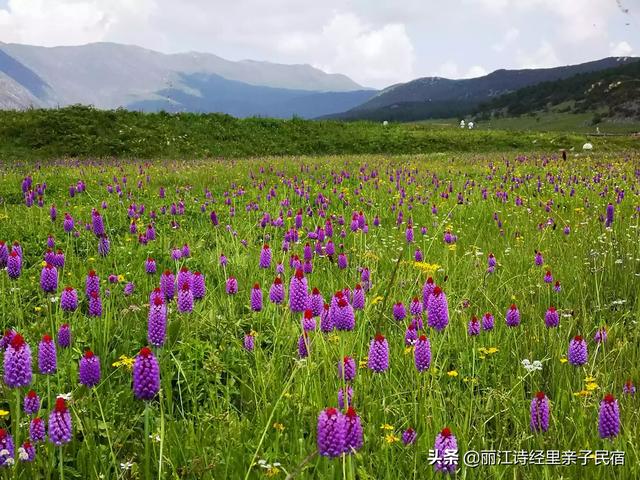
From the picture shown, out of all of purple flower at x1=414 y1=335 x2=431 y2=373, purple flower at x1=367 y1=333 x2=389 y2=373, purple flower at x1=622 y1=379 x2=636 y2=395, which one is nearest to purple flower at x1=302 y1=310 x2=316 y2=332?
purple flower at x1=367 y1=333 x2=389 y2=373

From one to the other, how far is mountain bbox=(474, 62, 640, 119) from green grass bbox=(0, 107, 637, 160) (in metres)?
68.1

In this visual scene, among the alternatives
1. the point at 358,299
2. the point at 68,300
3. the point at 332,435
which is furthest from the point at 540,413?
the point at 68,300

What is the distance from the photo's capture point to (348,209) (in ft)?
31.5

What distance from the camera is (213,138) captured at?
27719mm

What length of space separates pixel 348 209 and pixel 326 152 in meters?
19.4

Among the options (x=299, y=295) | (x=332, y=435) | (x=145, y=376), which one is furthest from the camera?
(x=299, y=295)

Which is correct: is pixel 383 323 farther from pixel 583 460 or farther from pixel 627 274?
pixel 627 274

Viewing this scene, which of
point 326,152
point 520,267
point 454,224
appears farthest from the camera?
point 326,152

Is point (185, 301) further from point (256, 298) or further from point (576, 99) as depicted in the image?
point (576, 99)

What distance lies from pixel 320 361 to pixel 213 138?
1019 inches

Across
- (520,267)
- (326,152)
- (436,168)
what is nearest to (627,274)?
(520,267)

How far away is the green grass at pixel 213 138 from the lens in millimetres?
23484

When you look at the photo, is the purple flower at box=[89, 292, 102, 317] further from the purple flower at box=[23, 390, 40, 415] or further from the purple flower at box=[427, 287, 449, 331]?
the purple flower at box=[427, 287, 449, 331]

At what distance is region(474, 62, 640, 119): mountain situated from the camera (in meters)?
98.2
